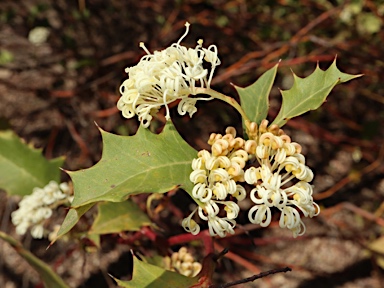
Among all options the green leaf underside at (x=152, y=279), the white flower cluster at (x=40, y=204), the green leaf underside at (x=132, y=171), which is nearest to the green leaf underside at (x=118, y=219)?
the white flower cluster at (x=40, y=204)

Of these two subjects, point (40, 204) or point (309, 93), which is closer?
point (309, 93)

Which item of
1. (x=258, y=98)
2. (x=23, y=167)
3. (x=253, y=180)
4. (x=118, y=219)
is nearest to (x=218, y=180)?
(x=253, y=180)

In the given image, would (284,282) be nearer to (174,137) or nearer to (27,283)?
(27,283)

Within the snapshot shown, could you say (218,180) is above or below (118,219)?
above

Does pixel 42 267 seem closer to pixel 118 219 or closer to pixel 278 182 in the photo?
pixel 118 219

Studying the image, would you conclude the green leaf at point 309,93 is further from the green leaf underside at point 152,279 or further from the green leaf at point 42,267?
the green leaf at point 42,267

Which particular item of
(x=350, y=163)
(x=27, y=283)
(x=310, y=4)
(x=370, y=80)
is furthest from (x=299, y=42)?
(x=27, y=283)
